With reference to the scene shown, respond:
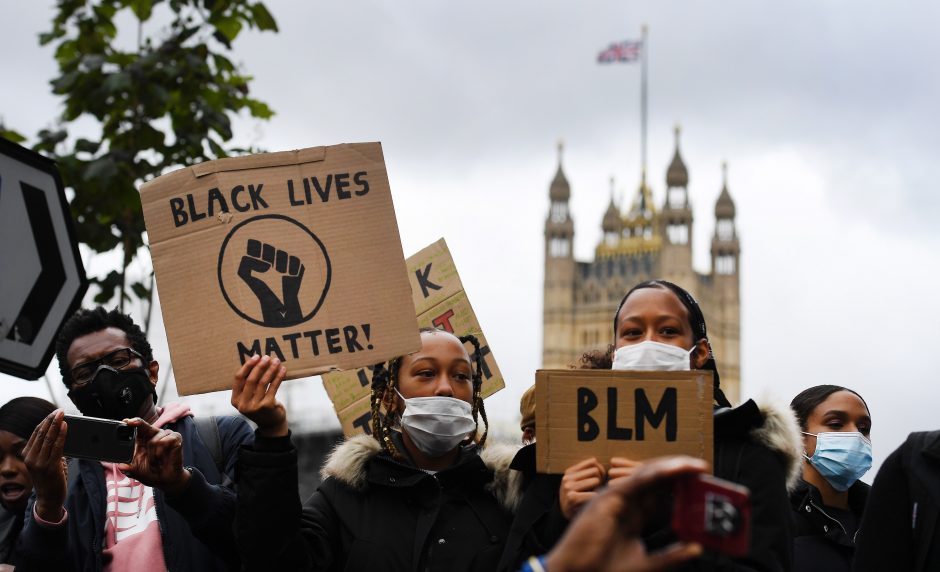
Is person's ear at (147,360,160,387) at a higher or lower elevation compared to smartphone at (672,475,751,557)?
lower

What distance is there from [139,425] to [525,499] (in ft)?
3.27

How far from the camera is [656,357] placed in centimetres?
304

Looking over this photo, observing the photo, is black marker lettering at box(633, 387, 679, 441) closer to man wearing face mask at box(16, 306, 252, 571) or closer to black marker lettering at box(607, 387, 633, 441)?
black marker lettering at box(607, 387, 633, 441)

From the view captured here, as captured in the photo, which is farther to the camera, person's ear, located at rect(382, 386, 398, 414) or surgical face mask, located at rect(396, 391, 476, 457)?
person's ear, located at rect(382, 386, 398, 414)

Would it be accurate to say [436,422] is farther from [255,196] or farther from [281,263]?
[255,196]

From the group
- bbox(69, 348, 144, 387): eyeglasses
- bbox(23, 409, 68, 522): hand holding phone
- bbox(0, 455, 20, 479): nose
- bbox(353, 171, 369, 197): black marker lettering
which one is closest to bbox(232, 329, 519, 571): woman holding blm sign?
bbox(23, 409, 68, 522): hand holding phone

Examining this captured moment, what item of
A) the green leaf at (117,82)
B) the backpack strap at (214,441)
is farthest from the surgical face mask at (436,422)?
the green leaf at (117,82)

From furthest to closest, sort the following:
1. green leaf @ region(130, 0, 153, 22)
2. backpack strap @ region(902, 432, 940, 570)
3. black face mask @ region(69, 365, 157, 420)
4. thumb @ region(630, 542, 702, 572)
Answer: green leaf @ region(130, 0, 153, 22) < black face mask @ region(69, 365, 157, 420) < backpack strap @ region(902, 432, 940, 570) < thumb @ region(630, 542, 702, 572)

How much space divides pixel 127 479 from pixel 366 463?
0.69m

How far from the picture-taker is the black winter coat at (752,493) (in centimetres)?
263

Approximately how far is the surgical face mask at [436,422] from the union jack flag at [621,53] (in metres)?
69.1

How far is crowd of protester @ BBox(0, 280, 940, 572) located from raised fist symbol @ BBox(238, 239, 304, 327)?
193 millimetres

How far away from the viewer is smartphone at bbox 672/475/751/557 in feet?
4.91

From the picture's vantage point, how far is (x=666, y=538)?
8.77ft
